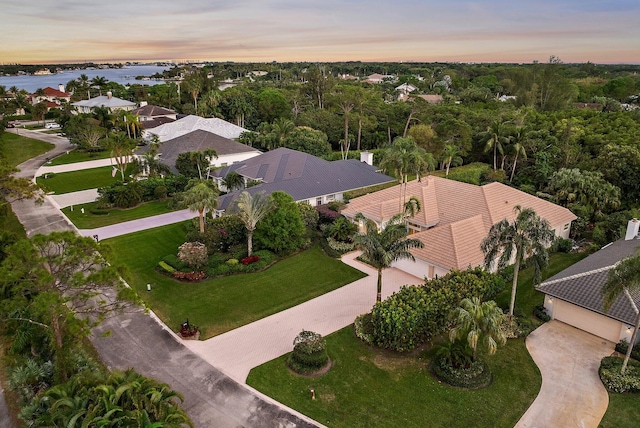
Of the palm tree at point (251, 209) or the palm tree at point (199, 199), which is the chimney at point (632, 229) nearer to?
the palm tree at point (251, 209)

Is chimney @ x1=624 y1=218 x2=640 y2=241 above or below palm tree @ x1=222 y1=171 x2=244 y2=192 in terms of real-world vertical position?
above

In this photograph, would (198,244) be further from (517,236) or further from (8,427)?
(517,236)

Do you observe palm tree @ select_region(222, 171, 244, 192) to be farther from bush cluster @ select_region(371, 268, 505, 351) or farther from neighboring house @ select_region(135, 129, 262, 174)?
bush cluster @ select_region(371, 268, 505, 351)

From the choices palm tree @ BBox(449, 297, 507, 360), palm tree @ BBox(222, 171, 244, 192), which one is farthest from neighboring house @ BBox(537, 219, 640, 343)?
palm tree @ BBox(222, 171, 244, 192)

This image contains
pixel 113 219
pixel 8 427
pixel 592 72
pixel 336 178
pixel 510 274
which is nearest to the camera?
pixel 8 427

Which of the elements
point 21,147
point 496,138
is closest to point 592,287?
point 496,138

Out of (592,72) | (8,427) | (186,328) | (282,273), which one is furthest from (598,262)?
(592,72)
